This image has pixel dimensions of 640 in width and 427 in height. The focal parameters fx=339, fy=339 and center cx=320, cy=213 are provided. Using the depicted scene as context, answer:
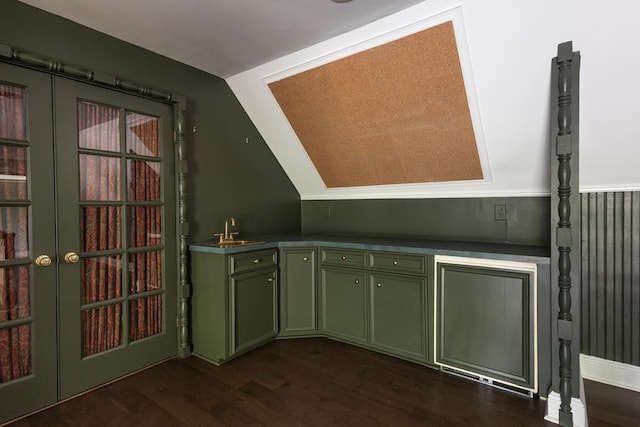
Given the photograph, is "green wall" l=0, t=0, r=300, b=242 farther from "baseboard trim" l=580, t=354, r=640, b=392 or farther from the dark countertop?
Answer: "baseboard trim" l=580, t=354, r=640, b=392

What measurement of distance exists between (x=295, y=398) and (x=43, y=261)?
70.2 inches

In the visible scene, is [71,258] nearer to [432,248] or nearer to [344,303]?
[344,303]

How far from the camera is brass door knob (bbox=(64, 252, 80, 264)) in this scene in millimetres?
2182

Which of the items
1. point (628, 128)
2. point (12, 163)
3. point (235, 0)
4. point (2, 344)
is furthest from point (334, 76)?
point (2, 344)

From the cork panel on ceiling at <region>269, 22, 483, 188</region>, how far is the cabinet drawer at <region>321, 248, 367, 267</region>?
0.82 m

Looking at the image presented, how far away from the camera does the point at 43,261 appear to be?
208 centimetres

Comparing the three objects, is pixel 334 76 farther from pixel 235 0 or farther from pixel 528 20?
pixel 528 20

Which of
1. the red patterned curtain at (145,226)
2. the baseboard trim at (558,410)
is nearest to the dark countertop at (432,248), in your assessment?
the red patterned curtain at (145,226)

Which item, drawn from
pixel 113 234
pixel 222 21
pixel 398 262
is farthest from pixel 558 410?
pixel 222 21

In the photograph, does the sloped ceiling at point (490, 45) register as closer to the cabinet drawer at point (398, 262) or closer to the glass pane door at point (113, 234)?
the glass pane door at point (113, 234)

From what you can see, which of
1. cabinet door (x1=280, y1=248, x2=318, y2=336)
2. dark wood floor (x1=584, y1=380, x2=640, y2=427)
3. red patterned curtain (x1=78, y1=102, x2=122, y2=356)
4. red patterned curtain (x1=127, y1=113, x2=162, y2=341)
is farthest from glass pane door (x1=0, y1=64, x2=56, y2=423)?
dark wood floor (x1=584, y1=380, x2=640, y2=427)

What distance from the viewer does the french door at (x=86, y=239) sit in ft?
6.65

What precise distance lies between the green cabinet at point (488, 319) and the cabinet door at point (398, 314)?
139mm

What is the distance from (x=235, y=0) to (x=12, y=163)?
1629 mm
